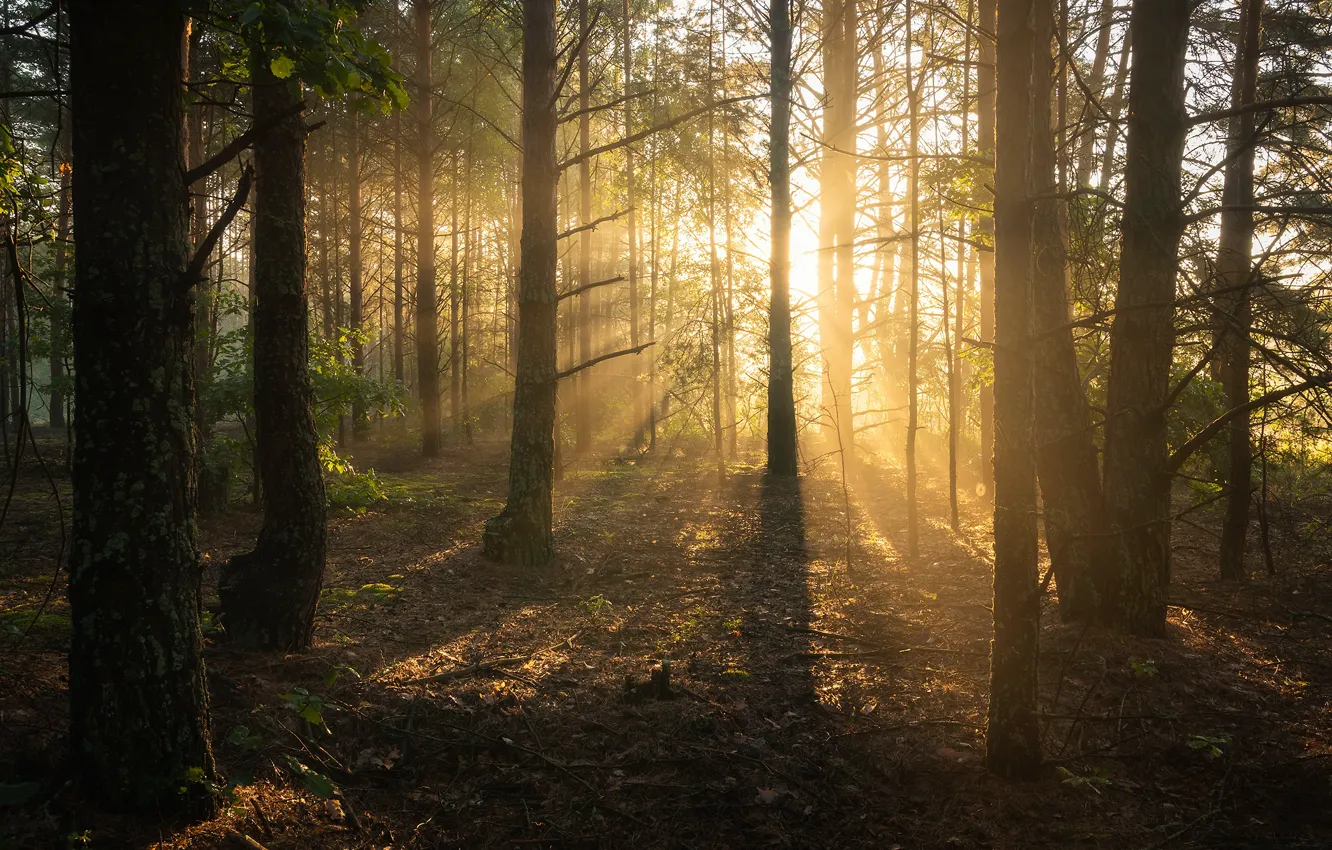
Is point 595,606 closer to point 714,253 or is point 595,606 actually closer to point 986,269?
point 986,269

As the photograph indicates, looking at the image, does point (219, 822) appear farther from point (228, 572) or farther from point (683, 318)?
point (683, 318)

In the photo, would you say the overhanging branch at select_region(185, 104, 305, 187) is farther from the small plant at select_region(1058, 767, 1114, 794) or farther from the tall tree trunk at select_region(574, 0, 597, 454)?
the tall tree trunk at select_region(574, 0, 597, 454)

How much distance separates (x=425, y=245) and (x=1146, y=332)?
650 inches

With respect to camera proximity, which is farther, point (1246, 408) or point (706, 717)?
point (706, 717)

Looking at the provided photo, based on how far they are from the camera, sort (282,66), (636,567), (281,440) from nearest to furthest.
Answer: (282,66), (281,440), (636,567)

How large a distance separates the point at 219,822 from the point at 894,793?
11.2ft

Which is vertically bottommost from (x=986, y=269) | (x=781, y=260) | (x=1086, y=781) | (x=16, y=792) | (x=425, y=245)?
(x=1086, y=781)

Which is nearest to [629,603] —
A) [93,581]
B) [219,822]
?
[219,822]

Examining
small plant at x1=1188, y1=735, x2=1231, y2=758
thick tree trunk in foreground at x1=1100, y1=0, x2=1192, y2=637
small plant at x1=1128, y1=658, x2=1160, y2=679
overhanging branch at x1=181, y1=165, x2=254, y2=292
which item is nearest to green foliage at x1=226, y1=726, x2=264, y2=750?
overhanging branch at x1=181, y1=165, x2=254, y2=292

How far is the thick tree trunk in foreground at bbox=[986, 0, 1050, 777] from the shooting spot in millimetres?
3908

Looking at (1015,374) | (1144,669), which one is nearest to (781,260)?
(1144,669)

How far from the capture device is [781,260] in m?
15.6

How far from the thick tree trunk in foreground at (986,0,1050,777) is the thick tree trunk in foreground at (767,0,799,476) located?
11355 millimetres

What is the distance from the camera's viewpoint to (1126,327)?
20.2 ft
